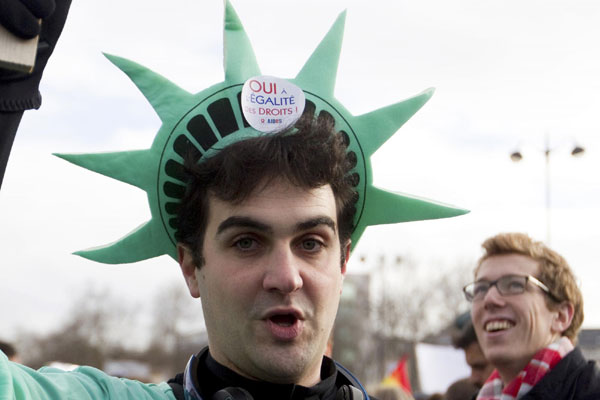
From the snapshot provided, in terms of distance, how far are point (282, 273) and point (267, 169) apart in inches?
17.0

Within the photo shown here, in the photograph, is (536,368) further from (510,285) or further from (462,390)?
(462,390)

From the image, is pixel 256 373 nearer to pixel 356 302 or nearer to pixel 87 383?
pixel 87 383

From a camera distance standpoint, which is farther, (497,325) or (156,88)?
(497,325)

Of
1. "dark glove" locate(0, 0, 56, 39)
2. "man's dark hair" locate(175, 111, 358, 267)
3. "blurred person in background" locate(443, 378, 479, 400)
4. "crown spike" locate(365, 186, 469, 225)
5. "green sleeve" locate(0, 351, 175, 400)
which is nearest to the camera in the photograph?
"dark glove" locate(0, 0, 56, 39)

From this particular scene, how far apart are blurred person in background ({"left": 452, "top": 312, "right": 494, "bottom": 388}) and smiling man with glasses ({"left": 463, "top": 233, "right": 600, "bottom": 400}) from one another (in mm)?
1435

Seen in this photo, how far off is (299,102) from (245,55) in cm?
30

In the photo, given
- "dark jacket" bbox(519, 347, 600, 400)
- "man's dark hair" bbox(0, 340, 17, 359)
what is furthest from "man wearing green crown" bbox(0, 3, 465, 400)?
"man's dark hair" bbox(0, 340, 17, 359)

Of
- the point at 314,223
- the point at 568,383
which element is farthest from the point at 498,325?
the point at 314,223

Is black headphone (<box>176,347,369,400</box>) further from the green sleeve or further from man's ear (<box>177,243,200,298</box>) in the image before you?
man's ear (<box>177,243,200,298</box>)

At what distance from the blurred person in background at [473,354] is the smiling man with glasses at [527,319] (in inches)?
56.5

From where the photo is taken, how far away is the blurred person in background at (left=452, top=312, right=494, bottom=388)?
628cm

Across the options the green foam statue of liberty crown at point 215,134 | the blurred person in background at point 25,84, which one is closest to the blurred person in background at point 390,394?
the green foam statue of liberty crown at point 215,134

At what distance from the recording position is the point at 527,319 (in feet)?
14.7

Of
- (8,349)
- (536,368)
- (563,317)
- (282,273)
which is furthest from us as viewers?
(8,349)
